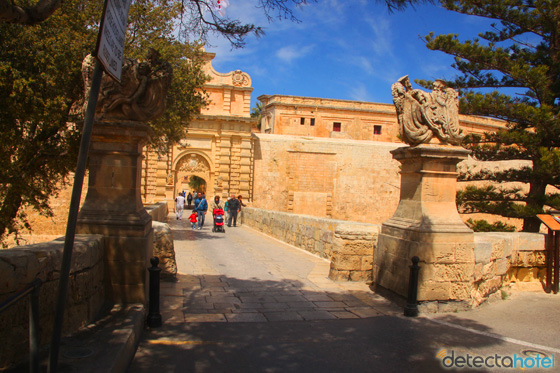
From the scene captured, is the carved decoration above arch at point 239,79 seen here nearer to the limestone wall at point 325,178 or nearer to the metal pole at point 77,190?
the limestone wall at point 325,178

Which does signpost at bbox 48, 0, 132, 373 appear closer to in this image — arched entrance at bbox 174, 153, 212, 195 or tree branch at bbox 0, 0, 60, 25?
tree branch at bbox 0, 0, 60, 25

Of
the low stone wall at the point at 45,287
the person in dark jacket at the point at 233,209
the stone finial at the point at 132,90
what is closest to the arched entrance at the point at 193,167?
the person in dark jacket at the point at 233,209

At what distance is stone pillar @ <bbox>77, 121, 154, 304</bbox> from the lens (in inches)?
170

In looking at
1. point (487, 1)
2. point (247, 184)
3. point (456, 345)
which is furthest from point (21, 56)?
point (247, 184)

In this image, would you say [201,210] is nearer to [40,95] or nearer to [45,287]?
[40,95]

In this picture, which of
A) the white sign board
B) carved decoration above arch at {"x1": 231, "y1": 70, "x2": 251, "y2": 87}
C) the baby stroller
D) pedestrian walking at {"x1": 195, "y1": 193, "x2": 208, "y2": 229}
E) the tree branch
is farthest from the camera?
carved decoration above arch at {"x1": 231, "y1": 70, "x2": 251, "y2": 87}

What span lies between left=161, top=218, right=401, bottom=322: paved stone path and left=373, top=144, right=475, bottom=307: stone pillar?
54 cm

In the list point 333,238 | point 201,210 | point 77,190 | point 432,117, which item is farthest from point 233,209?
point 77,190

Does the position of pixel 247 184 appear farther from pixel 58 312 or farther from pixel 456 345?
pixel 58 312

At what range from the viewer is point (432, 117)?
5.65 metres

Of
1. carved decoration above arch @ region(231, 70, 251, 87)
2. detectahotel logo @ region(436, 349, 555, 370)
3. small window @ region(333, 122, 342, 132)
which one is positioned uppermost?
carved decoration above arch @ region(231, 70, 251, 87)

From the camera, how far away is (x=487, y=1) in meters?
12.0

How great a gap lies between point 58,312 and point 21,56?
810cm

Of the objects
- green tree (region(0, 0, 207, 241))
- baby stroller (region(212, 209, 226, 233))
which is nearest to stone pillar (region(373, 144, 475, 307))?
green tree (region(0, 0, 207, 241))
